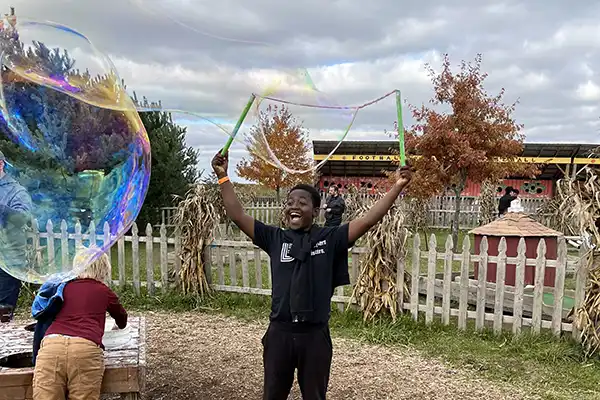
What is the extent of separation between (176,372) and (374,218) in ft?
10.4

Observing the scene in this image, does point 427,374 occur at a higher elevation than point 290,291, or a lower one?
lower

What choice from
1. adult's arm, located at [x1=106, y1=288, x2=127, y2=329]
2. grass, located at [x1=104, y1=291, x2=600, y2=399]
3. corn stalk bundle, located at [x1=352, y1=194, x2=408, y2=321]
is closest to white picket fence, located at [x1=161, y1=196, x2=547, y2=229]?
grass, located at [x1=104, y1=291, x2=600, y2=399]

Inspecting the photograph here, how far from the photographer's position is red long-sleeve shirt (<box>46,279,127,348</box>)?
319 centimetres

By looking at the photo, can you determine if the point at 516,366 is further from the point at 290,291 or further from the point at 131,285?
the point at 131,285

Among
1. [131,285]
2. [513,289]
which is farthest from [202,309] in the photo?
[513,289]

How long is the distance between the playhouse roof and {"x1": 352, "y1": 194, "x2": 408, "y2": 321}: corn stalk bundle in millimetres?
1841

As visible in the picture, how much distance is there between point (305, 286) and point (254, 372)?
2597 millimetres

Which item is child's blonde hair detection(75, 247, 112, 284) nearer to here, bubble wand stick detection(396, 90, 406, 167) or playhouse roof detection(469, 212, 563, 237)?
bubble wand stick detection(396, 90, 406, 167)

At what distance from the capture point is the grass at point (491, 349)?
4.86 metres

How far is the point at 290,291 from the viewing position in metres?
2.92

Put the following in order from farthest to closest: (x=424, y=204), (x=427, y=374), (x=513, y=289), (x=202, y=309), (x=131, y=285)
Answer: (x=424, y=204), (x=131, y=285), (x=202, y=309), (x=513, y=289), (x=427, y=374)

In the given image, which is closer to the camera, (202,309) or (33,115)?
(33,115)

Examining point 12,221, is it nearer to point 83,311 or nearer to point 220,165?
point 83,311

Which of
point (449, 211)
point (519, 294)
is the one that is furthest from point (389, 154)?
point (519, 294)
